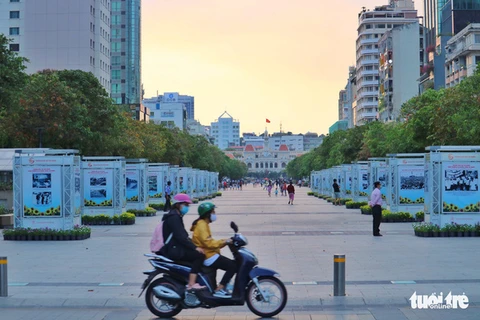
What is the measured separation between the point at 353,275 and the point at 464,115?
22.5m

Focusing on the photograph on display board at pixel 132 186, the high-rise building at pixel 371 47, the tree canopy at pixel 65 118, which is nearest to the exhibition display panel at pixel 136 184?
the photograph on display board at pixel 132 186

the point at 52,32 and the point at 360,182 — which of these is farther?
the point at 52,32

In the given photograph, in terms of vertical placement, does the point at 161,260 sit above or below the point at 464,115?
below

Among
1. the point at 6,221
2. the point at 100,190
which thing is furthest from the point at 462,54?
the point at 6,221

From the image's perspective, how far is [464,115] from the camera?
3578 centimetres

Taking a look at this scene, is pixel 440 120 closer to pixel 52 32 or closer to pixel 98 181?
pixel 98 181

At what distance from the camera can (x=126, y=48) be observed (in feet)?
468

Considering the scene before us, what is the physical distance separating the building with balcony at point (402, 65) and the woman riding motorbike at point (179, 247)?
10983 cm

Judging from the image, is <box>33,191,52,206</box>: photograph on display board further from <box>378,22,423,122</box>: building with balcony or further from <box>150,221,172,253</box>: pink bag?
<box>378,22,423,122</box>: building with balcony

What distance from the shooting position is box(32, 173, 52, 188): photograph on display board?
2455 centimetres

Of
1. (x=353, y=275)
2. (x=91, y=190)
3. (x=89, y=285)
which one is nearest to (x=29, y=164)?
(x=91, y=190)

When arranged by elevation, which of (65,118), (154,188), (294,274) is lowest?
(294,274)

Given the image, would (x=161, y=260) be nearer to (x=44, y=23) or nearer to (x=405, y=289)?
(x=405, y=289)

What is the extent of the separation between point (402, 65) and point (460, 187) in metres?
99.6
